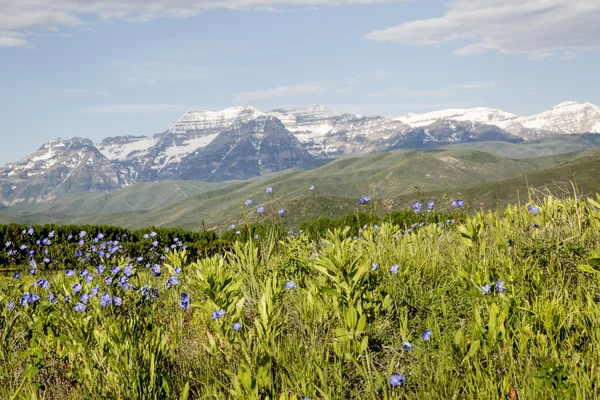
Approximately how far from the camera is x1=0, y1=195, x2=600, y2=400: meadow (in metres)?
3.31

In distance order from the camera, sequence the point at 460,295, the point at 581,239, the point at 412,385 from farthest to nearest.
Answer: the point at 581,239 → the point at 460,295 → the point at 412,385

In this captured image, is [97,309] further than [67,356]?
No

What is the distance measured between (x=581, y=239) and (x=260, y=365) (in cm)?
395

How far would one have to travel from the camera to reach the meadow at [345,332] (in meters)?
3.31

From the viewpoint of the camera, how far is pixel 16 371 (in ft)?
14.4

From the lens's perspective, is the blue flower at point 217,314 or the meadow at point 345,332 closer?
the meadow at point 345,332

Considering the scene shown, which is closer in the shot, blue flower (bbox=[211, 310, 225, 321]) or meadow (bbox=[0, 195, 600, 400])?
meadow (bbox=[0, 195, 600, 400])

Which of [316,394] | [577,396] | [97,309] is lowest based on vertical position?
[316,394]

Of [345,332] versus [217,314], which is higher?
[217,314]

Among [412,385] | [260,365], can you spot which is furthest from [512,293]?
[260,365]

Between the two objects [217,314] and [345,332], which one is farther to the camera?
[345,332]

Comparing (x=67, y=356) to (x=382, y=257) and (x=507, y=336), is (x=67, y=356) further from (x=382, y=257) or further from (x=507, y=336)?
(x=507, y=336)

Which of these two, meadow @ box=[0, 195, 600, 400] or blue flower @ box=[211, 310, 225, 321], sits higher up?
blue flower @ box=[211, 310, 225, 321]

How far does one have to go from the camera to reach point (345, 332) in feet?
12.5
